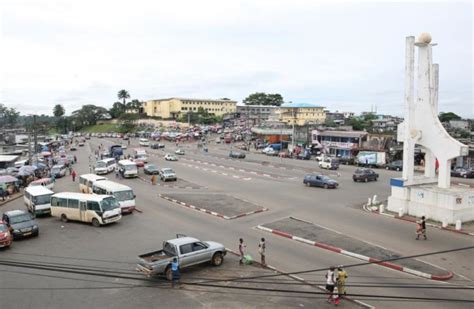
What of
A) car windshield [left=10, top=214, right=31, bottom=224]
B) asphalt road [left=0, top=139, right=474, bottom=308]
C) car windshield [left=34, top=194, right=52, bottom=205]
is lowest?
asphalt road [left=0, top=139, right=474, bottom=308]

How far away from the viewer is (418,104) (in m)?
25.1

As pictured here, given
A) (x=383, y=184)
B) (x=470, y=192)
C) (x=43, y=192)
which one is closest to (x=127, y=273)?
(x=43, y=192)

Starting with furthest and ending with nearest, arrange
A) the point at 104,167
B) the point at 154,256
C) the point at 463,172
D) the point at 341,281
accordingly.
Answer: the point at 104,167
the point at 463,172
the point at 154,256
the point at 341,281

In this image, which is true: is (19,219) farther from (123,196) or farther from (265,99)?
(265,99)

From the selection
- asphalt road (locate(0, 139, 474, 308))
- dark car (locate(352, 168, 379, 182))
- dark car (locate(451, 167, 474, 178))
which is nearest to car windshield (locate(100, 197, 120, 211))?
asphalt road (locate(0, 139, 474, 308))

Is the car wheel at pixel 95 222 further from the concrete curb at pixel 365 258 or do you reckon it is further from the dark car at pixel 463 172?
the dark car at pixel 463 172

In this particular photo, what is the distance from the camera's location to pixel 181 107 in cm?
16475

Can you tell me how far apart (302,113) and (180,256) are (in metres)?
119

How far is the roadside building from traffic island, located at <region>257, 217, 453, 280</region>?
1526 inches

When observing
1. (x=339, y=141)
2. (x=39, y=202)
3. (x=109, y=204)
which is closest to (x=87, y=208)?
(x=109, y=204)

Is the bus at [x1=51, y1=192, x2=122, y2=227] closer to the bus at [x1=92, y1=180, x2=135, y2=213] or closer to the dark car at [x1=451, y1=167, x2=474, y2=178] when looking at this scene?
the bus at [x1=92, y1=180, x2=135, y2=213]

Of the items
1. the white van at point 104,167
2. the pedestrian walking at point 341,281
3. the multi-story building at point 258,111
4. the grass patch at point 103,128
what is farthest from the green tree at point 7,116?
the pedestrian walking at point 341,281

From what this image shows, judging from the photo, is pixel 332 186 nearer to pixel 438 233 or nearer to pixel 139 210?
pixel 438 233

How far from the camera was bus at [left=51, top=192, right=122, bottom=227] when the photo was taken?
22500mm
